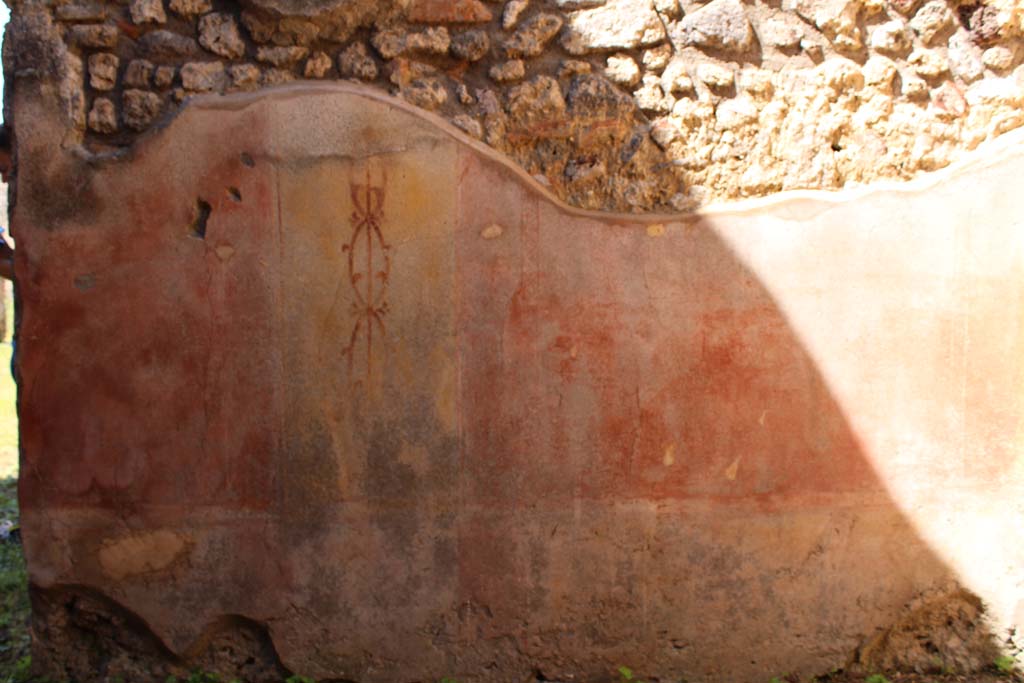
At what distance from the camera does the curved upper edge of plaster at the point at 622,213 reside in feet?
9.11

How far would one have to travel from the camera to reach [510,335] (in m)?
2.85

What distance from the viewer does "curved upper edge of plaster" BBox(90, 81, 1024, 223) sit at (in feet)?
9.11

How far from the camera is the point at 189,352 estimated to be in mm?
2822

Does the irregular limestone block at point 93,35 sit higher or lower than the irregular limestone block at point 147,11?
lower

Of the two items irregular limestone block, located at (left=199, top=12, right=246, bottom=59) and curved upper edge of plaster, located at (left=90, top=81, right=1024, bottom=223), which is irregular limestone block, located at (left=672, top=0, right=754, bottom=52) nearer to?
curved upper edge of plaster, located at (left=90, top=81, right=1024, bottom=223)

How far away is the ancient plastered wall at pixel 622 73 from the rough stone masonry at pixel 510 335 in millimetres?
11

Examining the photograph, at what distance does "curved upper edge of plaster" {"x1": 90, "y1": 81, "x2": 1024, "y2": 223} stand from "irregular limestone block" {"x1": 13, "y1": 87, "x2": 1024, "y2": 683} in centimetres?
1

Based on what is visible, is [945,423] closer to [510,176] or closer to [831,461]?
[831,461]

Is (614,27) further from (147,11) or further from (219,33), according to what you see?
(147,11)

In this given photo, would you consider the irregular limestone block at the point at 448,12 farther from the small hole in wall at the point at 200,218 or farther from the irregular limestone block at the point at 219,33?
the small hole in wall at the point at 200,218

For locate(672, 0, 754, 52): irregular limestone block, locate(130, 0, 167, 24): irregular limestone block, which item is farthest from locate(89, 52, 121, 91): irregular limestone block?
locate(672, 0, 754, 52): irregular limestone block

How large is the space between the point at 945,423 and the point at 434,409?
5.70ft

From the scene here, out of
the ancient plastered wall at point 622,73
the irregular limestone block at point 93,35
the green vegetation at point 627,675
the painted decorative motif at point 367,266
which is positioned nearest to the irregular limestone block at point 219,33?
the ancient plastered wall at point 622,73

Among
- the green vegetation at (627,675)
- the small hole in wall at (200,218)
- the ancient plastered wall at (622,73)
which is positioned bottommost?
the green vegetation at (627,675)
